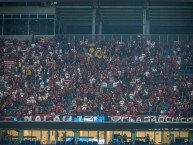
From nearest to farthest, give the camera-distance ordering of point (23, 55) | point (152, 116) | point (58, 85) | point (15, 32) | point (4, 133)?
point (152, 116) < point (4, 133) < point (58, 85) < point (23, 55) < point (15, 32)

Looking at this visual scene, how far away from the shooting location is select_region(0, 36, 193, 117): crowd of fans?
3794 centimetres

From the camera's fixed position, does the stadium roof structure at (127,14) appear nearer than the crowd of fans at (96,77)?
No

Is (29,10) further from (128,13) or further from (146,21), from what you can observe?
(146,21)

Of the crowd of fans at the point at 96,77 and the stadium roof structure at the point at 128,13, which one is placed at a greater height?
the stadium roof structure at the point at 128,13

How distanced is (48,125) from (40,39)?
14473 millimetres

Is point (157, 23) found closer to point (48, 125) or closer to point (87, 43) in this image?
point (87, 43)

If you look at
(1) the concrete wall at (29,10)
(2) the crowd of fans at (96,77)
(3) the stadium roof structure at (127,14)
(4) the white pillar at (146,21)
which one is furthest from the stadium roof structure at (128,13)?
(2) the crowd of fans at (96,77)

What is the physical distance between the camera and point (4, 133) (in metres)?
38.6

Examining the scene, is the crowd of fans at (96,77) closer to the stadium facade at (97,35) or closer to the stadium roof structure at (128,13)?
the stadium facade at (97,35)

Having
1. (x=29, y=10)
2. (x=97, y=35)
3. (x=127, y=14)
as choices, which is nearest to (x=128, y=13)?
(x=127, y=14)

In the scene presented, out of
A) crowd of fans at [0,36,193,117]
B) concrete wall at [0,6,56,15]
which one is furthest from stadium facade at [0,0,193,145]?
crowd of fans at [0,36,193,117]

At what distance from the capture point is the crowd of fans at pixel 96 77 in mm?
37938

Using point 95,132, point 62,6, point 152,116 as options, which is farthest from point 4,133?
point 62,6

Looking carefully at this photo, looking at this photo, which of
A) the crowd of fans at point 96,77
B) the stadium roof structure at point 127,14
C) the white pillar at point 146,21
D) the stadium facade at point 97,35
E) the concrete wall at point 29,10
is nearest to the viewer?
the stadium facade at point 97,35
